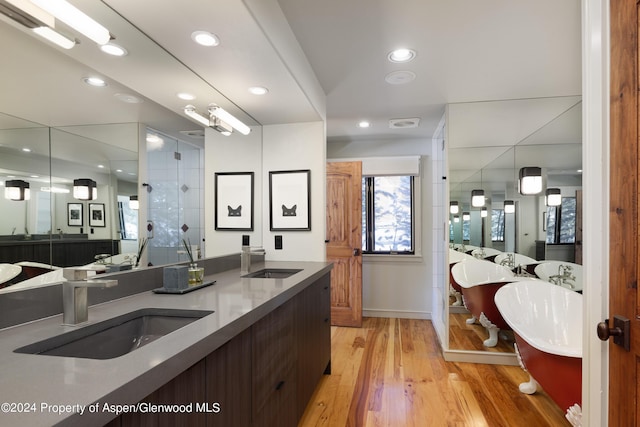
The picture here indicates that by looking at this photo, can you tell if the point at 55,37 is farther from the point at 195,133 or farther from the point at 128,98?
the point at 195,133

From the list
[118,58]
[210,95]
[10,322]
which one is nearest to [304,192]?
[210,95]

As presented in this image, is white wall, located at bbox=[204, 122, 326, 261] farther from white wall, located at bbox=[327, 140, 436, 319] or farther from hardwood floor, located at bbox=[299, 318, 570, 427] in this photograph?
white wall, located at bbox=[327, 140, 436, 319]

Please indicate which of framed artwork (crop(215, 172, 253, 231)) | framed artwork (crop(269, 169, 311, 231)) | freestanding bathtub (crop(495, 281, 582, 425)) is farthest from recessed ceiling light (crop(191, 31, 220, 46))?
freestanding bathtub (crop(495, 281, 582, 425))

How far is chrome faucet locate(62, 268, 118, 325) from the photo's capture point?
108cm

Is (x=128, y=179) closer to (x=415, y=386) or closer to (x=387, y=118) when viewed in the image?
(x=415, y=386)

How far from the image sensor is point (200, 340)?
951 mm

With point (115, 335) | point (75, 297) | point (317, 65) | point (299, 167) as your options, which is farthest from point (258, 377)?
point (317, 65)

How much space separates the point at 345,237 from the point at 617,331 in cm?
344

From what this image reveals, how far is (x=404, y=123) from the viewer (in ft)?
12.8

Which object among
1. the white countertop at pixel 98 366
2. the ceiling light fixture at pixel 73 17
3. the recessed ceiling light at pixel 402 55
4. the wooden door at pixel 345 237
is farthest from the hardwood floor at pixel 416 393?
the recessed ceiling light at pixel 402 55

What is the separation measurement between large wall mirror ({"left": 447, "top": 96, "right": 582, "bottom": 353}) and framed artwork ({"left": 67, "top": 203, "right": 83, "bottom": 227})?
2.95 m

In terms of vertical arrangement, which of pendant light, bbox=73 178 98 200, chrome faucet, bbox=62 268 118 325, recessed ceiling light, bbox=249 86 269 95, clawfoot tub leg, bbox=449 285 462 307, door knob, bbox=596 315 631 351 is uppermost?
recessed ceiling light, bbox=249 86 269 95

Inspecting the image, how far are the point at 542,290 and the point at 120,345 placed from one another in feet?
9.50

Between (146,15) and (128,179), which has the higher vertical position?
(146,15)
